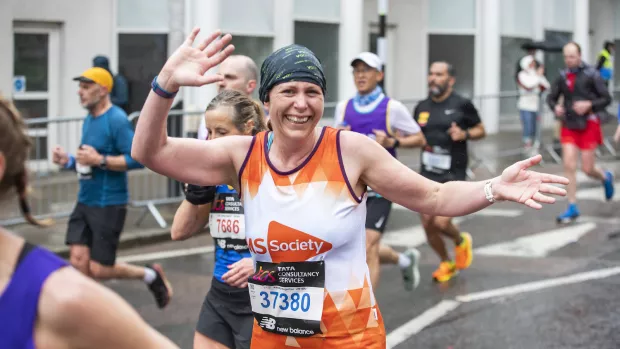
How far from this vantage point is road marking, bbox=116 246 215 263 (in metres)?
10.4

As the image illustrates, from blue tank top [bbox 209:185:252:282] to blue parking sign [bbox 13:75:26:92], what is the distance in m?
11.3

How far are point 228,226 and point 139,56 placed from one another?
11.7m

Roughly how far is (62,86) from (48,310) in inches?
556

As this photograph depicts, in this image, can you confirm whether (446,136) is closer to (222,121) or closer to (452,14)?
(222,121)

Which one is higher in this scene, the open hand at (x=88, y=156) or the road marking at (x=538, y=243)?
the open hand at (x=88, y=156)

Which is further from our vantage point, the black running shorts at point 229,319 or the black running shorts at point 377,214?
the black running shorts at point 377,214

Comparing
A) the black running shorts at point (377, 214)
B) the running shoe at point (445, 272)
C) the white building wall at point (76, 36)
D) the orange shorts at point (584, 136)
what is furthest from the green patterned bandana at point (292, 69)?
the white building wall at point (76, 36)

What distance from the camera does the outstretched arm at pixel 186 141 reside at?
11.8 feet

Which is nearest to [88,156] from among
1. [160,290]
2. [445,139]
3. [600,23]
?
[160,290]

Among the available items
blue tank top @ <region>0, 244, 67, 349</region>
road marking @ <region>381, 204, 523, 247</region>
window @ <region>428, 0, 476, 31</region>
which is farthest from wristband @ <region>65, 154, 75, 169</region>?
window @ <region>428, 0, 476, 31</region>

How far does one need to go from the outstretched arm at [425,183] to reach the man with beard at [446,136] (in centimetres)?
552

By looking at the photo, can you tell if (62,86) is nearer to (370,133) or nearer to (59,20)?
(59,20)

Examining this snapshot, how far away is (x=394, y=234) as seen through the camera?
38.9ft

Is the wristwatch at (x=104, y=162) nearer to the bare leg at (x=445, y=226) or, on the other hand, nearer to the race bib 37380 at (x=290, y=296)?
the bare leg at (x=445, y=226)
